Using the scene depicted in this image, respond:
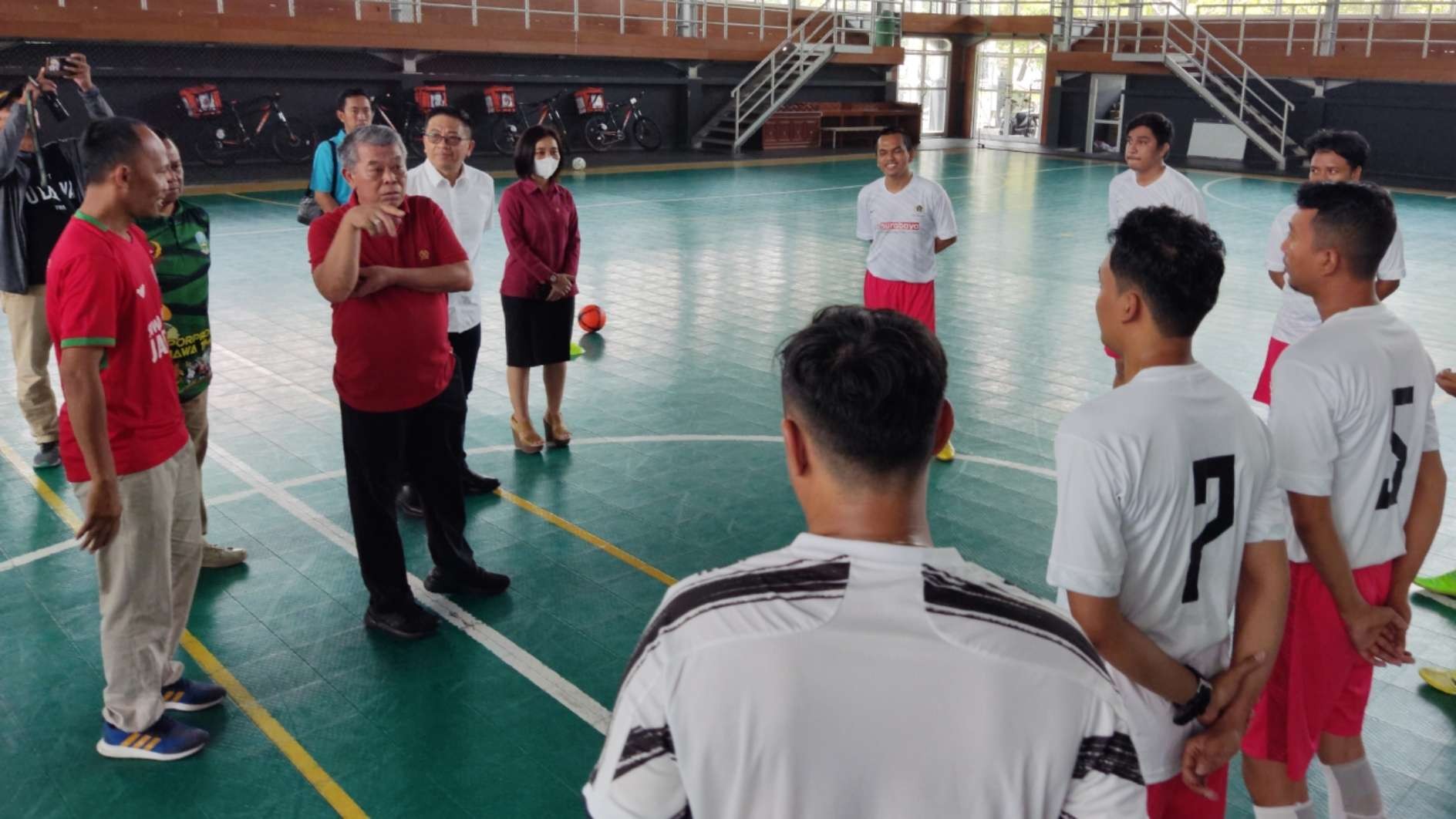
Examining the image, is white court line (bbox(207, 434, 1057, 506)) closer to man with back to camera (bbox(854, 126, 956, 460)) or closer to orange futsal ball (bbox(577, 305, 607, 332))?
man with back to camera (bbox(854, 126, 956, 460))

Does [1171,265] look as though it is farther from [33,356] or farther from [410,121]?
[410,121]

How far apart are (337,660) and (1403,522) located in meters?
3.70

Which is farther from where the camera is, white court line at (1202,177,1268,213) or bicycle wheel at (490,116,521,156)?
bicycle wheel at (490,116,521,156)

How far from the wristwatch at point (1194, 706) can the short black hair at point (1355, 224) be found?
122 cm

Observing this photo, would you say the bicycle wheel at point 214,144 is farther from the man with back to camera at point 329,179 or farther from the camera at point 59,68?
the camera at point 59,68

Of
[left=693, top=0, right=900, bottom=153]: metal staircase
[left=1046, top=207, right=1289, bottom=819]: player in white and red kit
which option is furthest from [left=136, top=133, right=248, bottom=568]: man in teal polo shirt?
[left=693, top=0, right=900, bottom=153]: metal staircase

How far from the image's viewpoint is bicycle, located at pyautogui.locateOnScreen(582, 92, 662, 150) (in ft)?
80.9

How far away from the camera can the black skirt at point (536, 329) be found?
6676 millimetres

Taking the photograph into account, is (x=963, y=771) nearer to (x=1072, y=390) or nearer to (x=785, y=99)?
(x=1072, y=390)

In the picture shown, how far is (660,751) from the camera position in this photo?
137 cm

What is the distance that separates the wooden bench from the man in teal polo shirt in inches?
961

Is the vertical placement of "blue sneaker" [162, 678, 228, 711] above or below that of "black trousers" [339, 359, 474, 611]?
below

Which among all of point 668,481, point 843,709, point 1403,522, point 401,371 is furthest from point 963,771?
point 668,481

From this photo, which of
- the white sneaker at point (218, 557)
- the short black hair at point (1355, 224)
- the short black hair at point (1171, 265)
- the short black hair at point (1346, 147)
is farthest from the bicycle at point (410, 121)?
the short black hair at point (1171, 265)
